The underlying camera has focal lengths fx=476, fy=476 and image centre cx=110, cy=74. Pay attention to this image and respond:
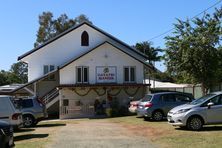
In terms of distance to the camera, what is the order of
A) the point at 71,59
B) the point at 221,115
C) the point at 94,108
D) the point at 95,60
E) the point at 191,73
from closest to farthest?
the point at 221,115 → the point at 191,73 → the point at 94,108 → the point at 95,60 → the point at 71,59

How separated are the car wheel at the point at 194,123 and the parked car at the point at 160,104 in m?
7.83

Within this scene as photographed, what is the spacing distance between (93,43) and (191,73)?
15388mm

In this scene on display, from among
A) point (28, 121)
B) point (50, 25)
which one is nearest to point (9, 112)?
point (28, 121)

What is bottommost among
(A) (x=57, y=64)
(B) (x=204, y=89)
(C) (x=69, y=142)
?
(C) (x=69, y=142)

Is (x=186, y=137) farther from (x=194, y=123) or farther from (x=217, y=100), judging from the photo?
(x=217, y=100)

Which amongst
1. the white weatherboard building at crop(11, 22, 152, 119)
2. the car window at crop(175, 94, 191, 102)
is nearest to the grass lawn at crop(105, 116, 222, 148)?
the car window at crop(175, 94, 191, 102)

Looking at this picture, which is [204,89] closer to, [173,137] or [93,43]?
[93,43]

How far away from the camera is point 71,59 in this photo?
4744cm

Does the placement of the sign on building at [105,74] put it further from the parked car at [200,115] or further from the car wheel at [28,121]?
the parked car at [200,115]

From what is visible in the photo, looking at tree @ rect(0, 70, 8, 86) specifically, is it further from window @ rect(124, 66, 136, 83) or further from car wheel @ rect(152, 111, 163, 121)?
car wheel @ rect(152, 111, 163, 121)

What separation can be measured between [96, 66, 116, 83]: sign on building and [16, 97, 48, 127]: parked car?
16.6 metres

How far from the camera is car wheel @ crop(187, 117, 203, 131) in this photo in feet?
65.7

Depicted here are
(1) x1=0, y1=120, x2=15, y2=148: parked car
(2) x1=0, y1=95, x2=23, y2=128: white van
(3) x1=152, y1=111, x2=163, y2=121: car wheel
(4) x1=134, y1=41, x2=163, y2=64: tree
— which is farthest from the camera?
(4) x1=134, y1=41, x2=163, y2=64: tree

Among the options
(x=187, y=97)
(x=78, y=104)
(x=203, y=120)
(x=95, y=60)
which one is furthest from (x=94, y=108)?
(x=203, y=120)
